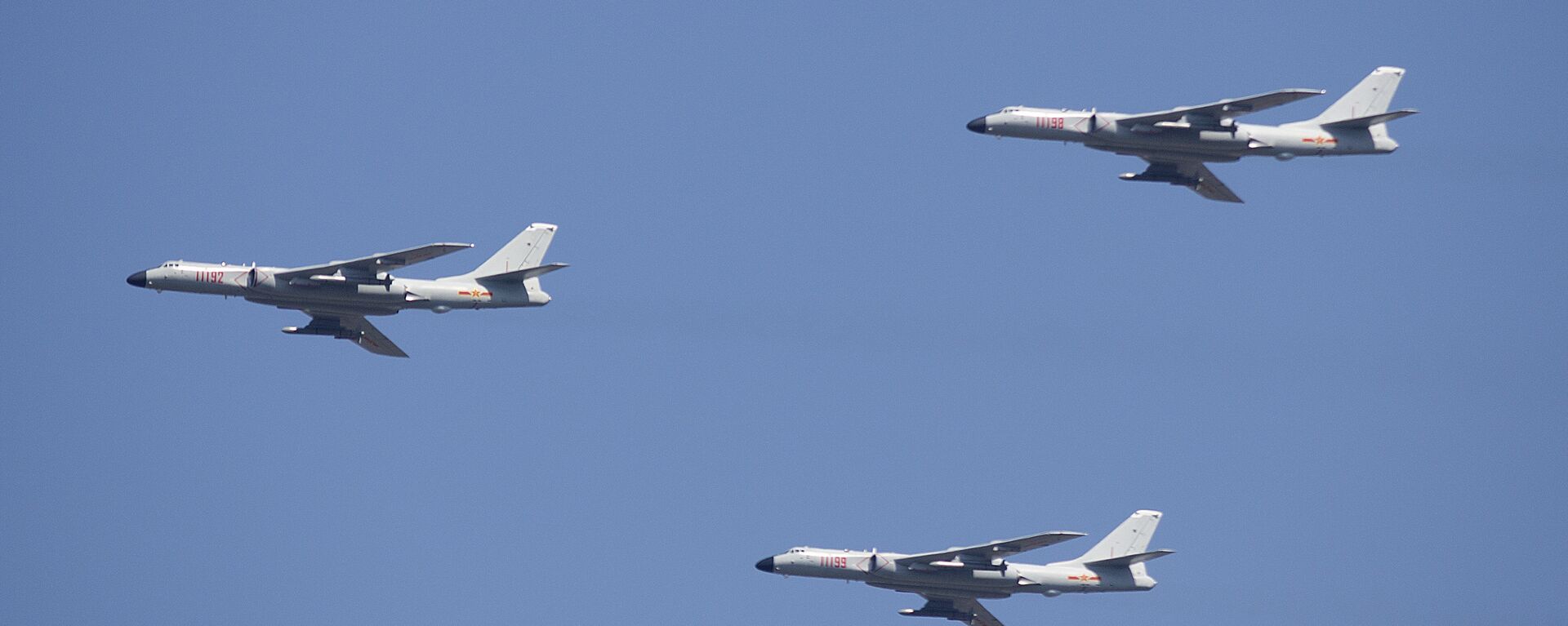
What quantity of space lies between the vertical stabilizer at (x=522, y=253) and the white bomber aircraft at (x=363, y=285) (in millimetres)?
85

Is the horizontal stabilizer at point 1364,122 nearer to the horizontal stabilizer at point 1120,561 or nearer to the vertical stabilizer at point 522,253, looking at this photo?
the horizontal stabilizer at point 1120,561

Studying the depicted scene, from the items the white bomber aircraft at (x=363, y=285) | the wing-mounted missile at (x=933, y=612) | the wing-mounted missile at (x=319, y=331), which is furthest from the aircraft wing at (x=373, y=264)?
the wing-mounted missile at (x=933, y=612)

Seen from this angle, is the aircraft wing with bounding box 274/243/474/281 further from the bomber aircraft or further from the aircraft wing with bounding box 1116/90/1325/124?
the aircraft wing with bounding box 1116/90/1325/124

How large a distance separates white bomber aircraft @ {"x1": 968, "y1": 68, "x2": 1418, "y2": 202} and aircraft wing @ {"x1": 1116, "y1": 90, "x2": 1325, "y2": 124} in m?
0.03

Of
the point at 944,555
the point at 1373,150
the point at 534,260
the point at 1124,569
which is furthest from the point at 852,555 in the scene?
the point at 1373,150

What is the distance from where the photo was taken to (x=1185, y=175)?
293 feet

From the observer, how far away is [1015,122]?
8412 cm

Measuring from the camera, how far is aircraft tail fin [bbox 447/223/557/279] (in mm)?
85375

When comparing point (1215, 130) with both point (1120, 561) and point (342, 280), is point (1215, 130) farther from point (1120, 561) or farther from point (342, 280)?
point (342, 280)

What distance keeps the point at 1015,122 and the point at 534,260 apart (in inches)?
699

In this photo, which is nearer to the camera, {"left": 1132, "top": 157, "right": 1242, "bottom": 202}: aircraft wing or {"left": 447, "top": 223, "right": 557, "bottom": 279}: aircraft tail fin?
{"left": 447, "top": 223, "right": 557, "bottom": 279}: aircraft tail fin

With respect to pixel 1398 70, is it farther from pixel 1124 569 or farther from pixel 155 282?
pixel 155 282

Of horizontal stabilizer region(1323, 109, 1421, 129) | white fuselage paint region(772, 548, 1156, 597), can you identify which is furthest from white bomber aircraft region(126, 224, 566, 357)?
horizontal stabilizer region(1323, 109, 1421, 129)

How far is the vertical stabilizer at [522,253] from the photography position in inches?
3374
